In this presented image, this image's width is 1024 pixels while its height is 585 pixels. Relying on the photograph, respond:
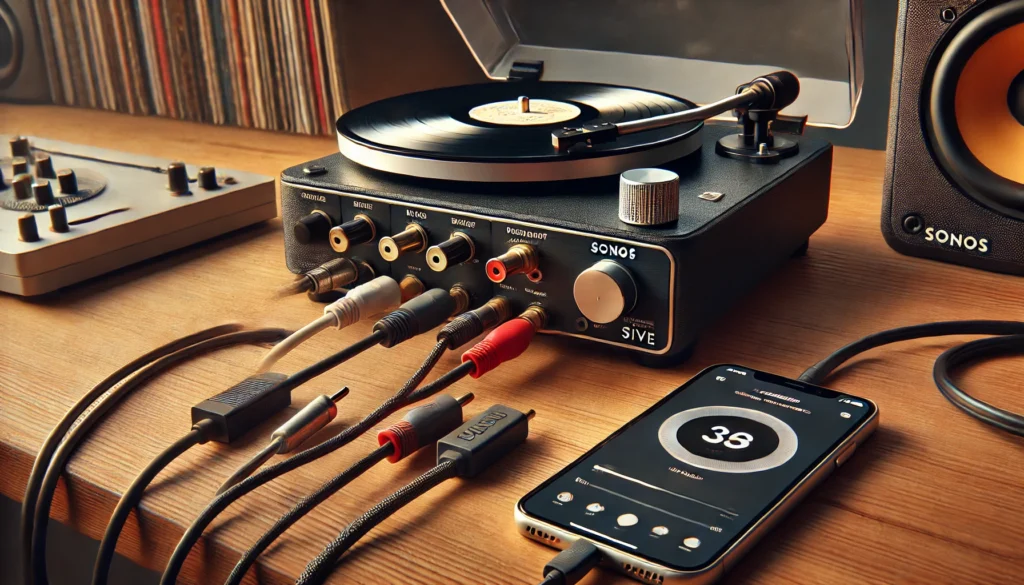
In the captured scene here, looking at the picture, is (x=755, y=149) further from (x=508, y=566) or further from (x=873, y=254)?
(x=508, y=566)

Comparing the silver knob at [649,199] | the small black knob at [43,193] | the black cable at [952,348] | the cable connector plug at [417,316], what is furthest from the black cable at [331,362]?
the small black knob at [43,193]

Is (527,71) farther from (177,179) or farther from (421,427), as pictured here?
(421,427)

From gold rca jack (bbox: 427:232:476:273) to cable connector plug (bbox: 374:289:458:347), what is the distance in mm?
24

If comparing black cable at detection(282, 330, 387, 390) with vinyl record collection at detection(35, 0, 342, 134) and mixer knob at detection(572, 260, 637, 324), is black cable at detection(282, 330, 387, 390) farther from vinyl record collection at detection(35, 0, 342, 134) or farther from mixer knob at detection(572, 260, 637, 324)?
vinyl record collection at detection(35, 0, 342, 134)

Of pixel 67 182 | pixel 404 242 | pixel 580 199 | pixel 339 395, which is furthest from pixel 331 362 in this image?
pixel 67 182

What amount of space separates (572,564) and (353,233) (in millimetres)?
410

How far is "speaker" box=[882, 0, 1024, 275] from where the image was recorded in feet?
2.78

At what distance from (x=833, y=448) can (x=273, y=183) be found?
72cm

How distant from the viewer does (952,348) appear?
0.74 metres

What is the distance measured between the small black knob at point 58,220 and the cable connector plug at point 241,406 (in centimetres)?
33

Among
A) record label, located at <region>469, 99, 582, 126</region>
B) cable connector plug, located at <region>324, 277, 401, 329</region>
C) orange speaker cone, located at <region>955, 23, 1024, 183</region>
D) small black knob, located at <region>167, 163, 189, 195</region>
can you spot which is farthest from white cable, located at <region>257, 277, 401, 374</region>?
orange speaker cone, located at <region>955, 23, 1024, 183</region>

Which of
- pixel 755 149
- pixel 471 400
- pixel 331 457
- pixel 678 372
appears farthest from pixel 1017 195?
pixel 331 457

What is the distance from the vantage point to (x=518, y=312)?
78 centimetres

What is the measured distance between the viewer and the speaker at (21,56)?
1639mm
